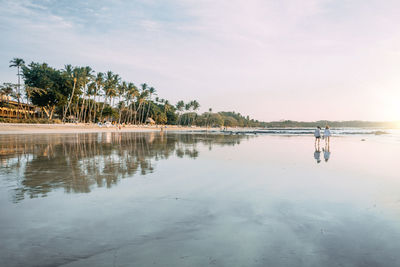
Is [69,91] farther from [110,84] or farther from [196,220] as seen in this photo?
[196,220]

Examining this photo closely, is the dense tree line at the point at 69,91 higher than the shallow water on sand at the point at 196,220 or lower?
higher

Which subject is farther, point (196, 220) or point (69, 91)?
point (69, 91)

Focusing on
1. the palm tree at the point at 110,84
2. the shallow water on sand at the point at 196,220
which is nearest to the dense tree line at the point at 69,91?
the palm tree at the point at 110,84

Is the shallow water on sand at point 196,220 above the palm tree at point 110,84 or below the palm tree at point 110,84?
below

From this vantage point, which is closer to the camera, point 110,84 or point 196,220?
point 196,220

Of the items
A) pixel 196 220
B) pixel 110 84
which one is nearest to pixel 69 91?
pixel 110 84

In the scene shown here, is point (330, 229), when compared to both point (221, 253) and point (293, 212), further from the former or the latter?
point (221, 253)

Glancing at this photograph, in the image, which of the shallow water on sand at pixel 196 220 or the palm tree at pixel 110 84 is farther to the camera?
the palm tree at pixel 110 84

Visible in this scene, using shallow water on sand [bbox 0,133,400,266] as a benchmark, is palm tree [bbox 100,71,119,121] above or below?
above

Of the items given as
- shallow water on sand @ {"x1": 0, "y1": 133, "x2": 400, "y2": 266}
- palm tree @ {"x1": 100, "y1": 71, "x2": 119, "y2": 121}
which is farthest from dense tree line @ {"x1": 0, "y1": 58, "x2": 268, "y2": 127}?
shallow water on sand @ {"x1": 0, "y1": 133, "x2": 400, "y2": 266}

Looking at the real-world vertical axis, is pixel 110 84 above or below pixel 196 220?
above

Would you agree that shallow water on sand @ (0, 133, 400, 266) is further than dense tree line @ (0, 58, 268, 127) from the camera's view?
No

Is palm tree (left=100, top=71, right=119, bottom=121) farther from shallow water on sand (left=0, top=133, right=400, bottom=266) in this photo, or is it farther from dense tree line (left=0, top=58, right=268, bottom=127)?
shallow water on sand (left=0, top=133, right=400, bottom=266)

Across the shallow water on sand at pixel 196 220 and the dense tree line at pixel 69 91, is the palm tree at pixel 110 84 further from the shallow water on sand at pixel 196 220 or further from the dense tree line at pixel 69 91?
the shallow water on sand at pixel 196 220
